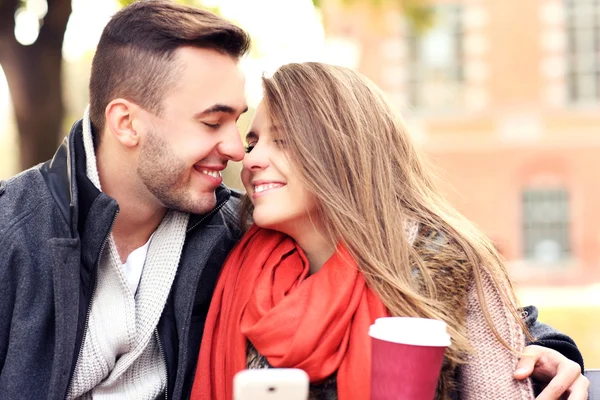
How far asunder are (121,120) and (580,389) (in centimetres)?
158

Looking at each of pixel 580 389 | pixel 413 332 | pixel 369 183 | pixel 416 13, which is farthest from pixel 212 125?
pixel 416 13

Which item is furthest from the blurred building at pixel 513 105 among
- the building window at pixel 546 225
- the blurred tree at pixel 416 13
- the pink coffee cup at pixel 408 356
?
the pink coffee cup at pixel 408 356

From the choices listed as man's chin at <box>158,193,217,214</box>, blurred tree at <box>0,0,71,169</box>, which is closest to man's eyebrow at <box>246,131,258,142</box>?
man's chin at <box>158,193,217,214</box>

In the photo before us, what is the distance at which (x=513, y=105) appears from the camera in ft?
50.2

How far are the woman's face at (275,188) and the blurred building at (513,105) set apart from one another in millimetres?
13011

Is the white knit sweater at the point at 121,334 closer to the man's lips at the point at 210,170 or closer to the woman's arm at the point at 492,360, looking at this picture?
the man's lips at the point at 210,170

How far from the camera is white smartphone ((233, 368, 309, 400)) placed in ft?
3.94

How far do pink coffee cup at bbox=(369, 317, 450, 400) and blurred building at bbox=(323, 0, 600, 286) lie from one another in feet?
45.3

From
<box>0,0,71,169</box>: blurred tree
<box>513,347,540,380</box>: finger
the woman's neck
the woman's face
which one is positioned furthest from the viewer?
<box>0,0,71,169</box>: blurred tree

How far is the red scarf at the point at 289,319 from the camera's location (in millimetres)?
2074

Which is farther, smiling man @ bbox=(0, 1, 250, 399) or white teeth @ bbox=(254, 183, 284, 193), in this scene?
white teeth @ bbox=(254, 183, 284, 193)

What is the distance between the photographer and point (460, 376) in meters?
2.13

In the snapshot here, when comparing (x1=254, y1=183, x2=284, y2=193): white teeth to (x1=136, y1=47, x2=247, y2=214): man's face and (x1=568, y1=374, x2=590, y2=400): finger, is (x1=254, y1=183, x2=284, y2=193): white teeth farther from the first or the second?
(x1=568, y1=374, x2=590, y2=400): finger

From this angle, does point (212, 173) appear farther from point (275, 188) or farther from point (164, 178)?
point (275, 188)
